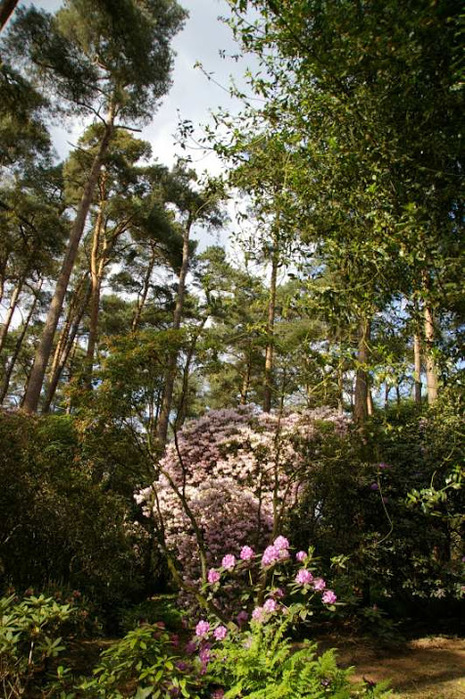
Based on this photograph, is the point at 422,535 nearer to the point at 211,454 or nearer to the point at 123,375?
the point at 211,454

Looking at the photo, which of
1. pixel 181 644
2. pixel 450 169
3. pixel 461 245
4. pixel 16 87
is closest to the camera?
pixel 461 245

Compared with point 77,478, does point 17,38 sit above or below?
above

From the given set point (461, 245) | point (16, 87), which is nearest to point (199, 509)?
point (461, 245)

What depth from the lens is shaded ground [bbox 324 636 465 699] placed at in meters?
3.25

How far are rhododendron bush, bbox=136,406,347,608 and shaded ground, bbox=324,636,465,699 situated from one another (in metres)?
1.30

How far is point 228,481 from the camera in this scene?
16.9ft

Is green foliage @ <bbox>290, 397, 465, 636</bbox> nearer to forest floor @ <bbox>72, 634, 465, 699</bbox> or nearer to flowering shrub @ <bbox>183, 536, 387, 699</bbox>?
forest floor @ <bbox>72, 634, 465, 699</bbox>

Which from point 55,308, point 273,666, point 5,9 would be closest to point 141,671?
point 273,666

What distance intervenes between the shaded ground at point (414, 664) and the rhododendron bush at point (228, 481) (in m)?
1.30

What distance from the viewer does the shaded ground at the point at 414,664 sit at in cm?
325

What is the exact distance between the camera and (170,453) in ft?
19.6

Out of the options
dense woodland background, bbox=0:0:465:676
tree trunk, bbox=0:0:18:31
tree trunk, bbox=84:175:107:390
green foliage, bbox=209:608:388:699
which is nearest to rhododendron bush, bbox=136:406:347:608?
dense woodland background, bbox=0:0:465:676

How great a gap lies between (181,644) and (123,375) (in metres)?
2.76

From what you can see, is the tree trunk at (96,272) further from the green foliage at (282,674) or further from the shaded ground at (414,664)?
the green foliage at (282,674)
